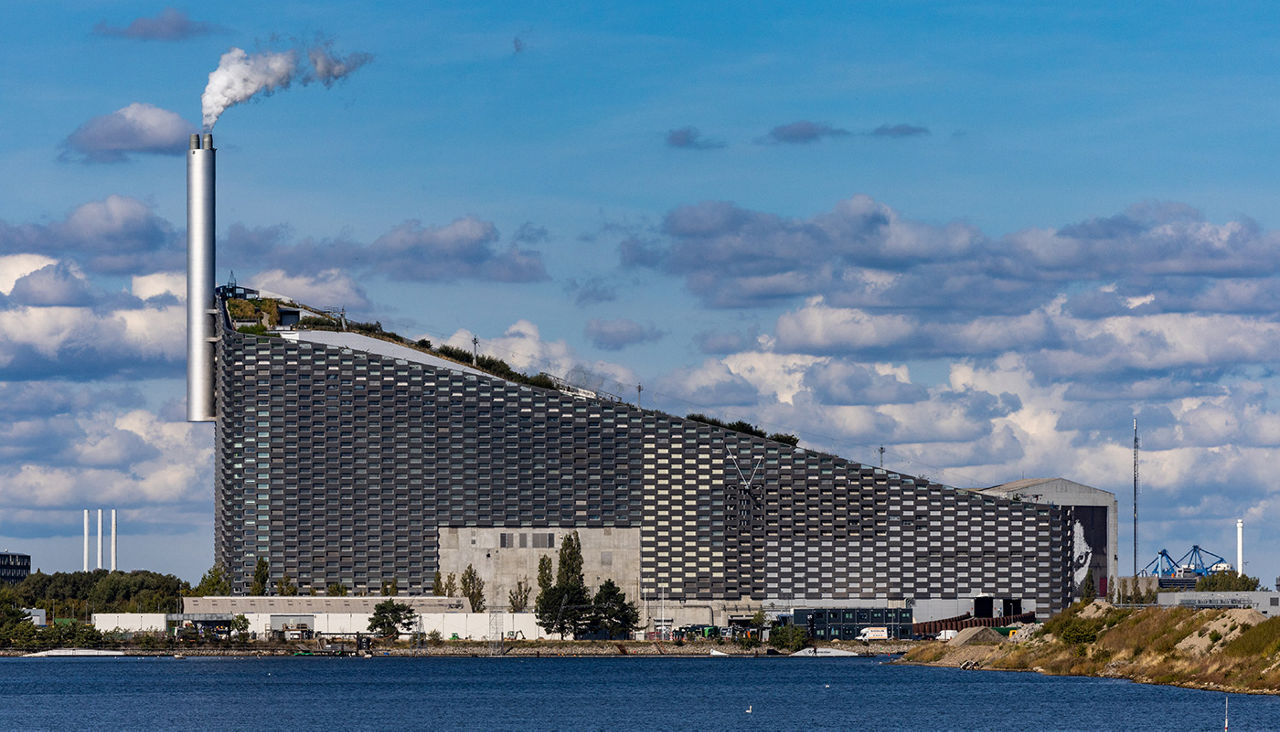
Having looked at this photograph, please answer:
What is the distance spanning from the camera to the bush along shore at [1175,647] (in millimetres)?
143125

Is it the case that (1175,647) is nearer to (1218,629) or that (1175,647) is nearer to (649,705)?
(1218,629)

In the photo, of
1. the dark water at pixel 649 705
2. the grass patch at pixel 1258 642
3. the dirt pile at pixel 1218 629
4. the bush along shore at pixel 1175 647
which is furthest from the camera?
the dirt pile at pixel 1218 629

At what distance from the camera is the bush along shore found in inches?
5635

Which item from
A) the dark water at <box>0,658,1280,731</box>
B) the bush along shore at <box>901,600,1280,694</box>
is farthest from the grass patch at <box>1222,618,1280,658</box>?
the dark water at <box>0,658,1280,731</box>

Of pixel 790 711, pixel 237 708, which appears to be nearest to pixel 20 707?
pixel 237 708

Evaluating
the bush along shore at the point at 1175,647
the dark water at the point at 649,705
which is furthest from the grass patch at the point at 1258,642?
the dark water at the point at 649,705

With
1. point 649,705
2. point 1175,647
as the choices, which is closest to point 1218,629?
point 1175,647

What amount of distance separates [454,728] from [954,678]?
7751 cm

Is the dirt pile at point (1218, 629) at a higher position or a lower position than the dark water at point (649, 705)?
higher

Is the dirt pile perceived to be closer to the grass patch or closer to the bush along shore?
the bush along shore

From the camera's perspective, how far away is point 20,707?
16700cm

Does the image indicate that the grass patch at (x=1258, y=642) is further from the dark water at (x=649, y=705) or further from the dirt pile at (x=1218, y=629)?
the dark water at (x=649, y=705)

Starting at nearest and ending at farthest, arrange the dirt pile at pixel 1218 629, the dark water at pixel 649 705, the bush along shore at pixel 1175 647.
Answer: the dark water at pixel 649 705 < the bush along shore at pixel 1175 647 < the dirt pile at pixel 1218 629

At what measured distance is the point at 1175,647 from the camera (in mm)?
162375
